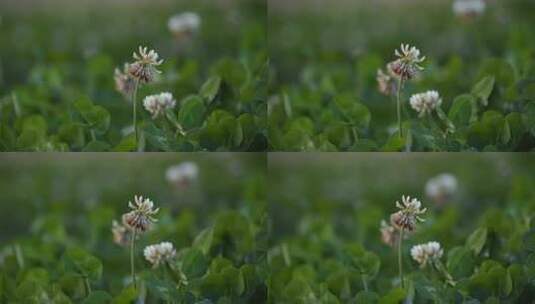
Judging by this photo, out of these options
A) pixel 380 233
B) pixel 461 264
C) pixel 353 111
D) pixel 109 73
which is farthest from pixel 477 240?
pixel 109 73

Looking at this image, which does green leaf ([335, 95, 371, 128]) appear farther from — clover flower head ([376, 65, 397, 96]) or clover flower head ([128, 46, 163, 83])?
clover flower head ([128, 46, 163, 83])

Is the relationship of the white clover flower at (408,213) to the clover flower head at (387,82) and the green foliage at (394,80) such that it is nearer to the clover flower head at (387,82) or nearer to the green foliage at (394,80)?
the green foliage at (394,80)

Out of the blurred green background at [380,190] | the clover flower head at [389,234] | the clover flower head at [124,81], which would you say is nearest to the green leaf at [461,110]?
the blurred green background at [380,190]

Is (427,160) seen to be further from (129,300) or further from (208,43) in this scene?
(129,300)

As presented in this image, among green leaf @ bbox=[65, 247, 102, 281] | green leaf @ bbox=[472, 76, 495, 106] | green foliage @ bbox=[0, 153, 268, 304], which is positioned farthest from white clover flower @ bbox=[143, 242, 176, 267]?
green leaf @ bbox=[472, 76, 495, 106]

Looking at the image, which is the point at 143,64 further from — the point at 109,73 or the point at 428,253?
the point at 428,253

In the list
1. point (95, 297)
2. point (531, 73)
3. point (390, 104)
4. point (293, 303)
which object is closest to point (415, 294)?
point (293, 303)

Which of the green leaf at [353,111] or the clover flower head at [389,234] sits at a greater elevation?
the green leaf at [353,111]
